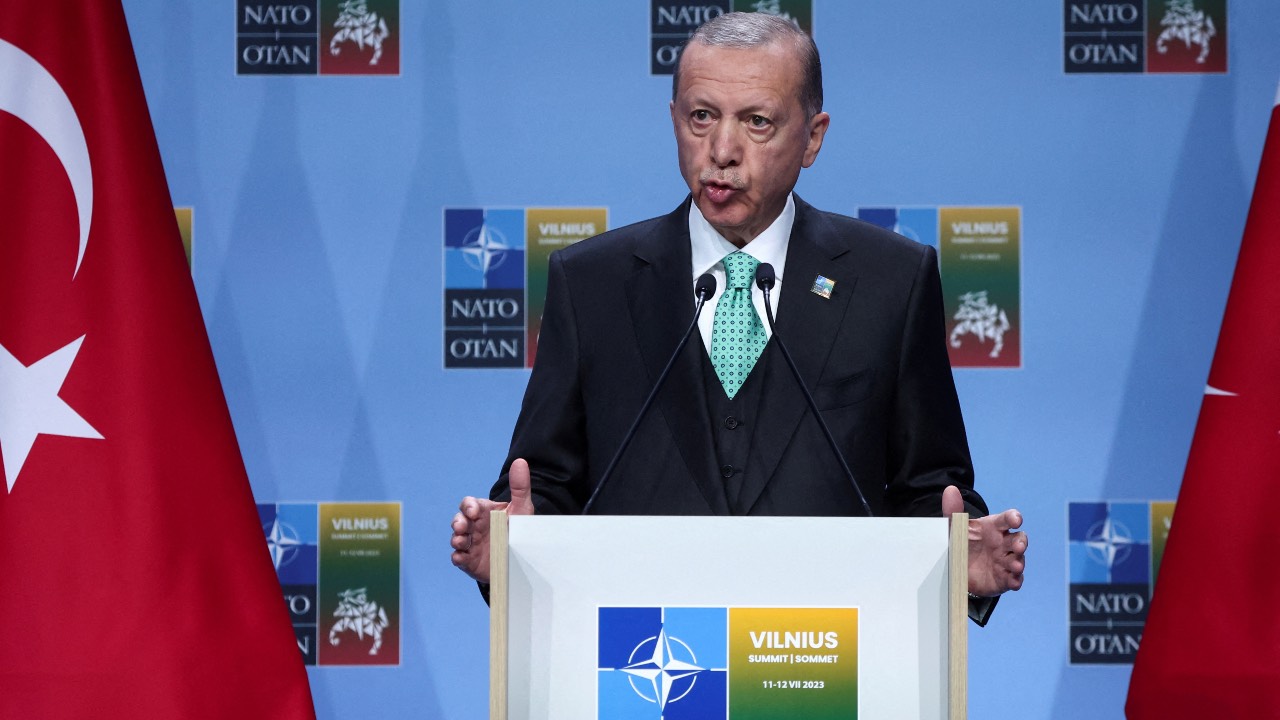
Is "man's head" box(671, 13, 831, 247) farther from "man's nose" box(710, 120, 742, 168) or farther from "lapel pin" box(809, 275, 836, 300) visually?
"lapel pin" box(809, 275, 836, 300)

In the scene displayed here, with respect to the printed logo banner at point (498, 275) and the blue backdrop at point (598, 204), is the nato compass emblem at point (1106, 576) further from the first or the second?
the printed logo banner at point (498, 275)

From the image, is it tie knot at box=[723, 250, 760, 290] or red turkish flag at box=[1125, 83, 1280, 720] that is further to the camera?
red turkish flag at box=[1125, 83, 1280, 720]

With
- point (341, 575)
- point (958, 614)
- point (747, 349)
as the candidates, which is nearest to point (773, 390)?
point (747, 349)

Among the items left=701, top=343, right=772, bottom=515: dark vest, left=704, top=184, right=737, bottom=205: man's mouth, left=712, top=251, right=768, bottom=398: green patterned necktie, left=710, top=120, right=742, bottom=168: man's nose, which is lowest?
left=701, top=343, right=772, bottom=515: dark vest

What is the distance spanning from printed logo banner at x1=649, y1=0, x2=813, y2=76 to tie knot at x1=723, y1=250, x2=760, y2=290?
1372mm

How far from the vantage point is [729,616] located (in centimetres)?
139

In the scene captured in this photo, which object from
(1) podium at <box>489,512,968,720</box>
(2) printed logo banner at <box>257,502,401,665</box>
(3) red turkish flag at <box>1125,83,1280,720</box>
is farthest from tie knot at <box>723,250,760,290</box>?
(2) printed logo banner at <box>257,502,401,665</box>

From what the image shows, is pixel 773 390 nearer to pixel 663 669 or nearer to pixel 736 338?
pixel 736 338

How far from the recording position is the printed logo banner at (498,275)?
323 centimetres

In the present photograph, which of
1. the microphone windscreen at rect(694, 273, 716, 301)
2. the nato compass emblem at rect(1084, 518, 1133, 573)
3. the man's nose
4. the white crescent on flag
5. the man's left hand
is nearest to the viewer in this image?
the man's left hand

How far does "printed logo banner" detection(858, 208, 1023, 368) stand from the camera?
10.5 ft

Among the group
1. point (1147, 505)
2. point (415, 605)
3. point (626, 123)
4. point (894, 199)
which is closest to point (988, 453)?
point (1147, 505)

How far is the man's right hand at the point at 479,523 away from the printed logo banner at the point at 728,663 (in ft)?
0.80

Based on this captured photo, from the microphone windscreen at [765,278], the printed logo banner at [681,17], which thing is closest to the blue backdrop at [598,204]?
the printed logo banner at [681,17]
